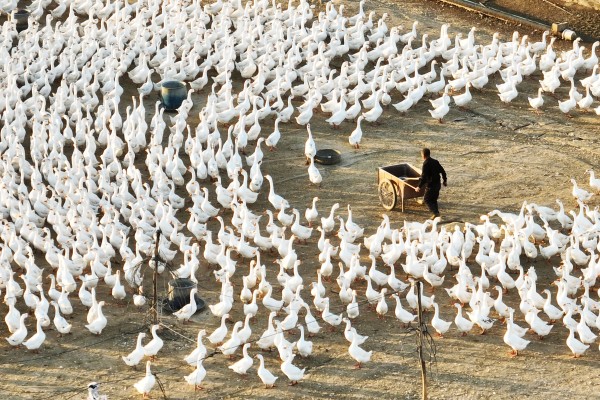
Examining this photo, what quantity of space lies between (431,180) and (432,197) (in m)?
0.33

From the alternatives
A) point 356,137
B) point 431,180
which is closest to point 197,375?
point 431,180

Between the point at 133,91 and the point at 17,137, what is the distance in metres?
4.03

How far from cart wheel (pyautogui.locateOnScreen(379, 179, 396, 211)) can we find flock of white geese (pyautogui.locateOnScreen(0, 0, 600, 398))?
727 millimetres

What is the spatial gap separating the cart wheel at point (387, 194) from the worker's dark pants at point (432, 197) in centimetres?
64

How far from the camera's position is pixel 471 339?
1825cm

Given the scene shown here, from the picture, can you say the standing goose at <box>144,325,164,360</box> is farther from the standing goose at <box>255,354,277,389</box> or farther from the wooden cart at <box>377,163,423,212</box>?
the wooden cart at <box>377,163,423,212</box>

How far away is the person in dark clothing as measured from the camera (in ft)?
69.3

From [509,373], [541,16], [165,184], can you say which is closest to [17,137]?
[165,184]

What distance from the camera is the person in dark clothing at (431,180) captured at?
21109 millimetres

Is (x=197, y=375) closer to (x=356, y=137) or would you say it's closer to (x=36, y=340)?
(x=36, y=340)

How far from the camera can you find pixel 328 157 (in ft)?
78.0

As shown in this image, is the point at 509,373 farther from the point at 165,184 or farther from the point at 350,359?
the point at 165,184

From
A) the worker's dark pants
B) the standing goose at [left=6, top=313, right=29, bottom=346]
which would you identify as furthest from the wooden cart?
the standing goose at [left=6, top=313, right=29, bottom=346]

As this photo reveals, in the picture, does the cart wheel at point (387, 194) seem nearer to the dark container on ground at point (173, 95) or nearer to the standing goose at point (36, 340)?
the dark container on ground at point (173, 95)
